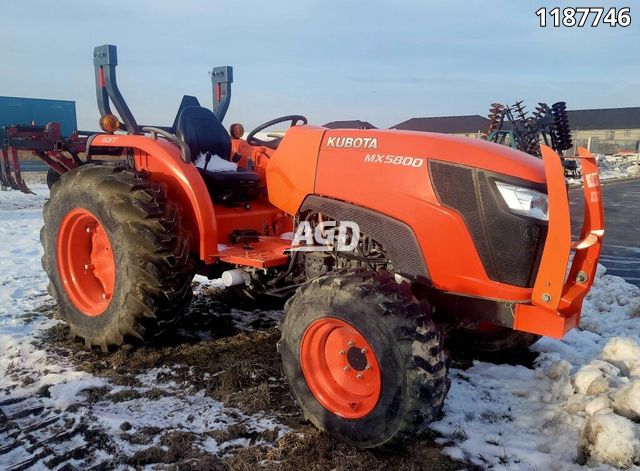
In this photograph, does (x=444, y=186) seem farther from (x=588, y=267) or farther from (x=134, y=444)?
(x=134, y=444)

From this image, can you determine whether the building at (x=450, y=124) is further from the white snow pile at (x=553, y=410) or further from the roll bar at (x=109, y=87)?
the white snow pile at (x=553, y=410)

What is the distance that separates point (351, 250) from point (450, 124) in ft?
182

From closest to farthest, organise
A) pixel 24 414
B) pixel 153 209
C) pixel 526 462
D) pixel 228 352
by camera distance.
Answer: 1. pixel 526 462
2. pixel 24 414
3. pixel 153 209
4. pixel 228 352

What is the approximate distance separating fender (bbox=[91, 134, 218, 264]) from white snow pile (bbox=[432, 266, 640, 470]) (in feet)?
6.03

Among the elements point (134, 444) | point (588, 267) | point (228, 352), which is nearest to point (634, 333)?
point (588, 267)

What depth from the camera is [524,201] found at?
260cm

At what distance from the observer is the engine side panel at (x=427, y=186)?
267 cm

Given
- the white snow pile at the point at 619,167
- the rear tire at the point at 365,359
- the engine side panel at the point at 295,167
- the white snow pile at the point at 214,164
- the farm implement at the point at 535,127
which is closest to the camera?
the rear tire at the point at 365,359

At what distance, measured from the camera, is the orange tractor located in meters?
2.52

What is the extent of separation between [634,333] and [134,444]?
3.74 metres

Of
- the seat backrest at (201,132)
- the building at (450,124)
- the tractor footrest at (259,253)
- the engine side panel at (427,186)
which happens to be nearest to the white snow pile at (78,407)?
the tractor footrest at (259,253)

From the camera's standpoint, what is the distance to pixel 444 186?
272 cm

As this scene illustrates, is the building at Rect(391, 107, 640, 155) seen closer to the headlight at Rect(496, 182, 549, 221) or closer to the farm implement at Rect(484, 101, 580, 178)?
the farm implement at Rect(484, 101, 580, 178)

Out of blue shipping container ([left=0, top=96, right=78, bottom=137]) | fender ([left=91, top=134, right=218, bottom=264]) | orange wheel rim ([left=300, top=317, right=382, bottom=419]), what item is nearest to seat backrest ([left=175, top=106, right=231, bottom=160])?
fender ([left=91, top=134, right=218, bottom=264])
